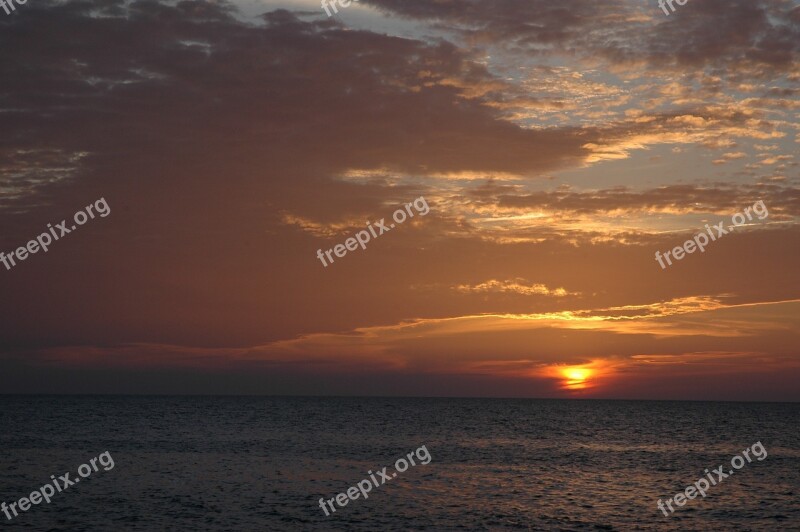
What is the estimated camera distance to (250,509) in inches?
1540

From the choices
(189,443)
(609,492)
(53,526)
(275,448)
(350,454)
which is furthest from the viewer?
(189,443)

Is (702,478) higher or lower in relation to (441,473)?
lower

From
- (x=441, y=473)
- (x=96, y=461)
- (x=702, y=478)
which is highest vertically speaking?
(x=96, y=461)

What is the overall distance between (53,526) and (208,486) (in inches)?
503

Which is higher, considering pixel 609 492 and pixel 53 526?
pixel 53 526

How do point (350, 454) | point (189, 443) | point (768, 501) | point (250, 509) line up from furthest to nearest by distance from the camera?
point (189, 443)
point (350, 454)
point (768, 501)
point (250, 509)

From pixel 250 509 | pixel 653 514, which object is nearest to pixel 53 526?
pixel 250 509

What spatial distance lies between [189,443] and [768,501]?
186 feet

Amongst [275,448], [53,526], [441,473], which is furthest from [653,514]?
[275,448]

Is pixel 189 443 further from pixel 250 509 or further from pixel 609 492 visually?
pixel 609 492

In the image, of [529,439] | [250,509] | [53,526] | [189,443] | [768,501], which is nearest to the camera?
[53,526]

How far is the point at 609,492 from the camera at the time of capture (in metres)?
47.0

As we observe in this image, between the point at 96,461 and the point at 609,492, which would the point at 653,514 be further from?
the point at 96,461

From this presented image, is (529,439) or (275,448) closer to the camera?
(275,448)
